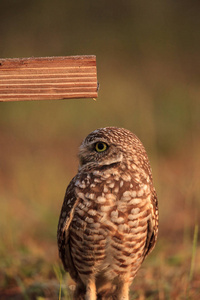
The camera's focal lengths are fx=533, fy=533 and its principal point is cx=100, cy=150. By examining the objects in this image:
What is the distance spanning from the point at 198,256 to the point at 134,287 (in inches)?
32.1

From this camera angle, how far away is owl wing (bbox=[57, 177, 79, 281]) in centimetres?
263

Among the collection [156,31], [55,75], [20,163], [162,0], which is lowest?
[20,163]

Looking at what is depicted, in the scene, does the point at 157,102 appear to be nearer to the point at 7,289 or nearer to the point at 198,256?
the point at 198,256

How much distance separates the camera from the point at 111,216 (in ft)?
8.33

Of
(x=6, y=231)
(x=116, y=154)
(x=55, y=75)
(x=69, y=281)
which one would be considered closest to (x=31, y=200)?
(x=6, y=231)

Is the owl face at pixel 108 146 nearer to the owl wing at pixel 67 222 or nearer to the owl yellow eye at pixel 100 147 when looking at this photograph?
the owl yellow eye at pixel 100 147

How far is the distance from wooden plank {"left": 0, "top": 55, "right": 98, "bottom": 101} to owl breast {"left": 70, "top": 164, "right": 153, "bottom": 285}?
650 mm

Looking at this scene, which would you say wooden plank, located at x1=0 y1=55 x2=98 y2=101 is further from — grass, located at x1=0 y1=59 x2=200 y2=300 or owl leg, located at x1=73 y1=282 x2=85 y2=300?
owl leg, located at x1=73 y1=282 x2=85 y2=300

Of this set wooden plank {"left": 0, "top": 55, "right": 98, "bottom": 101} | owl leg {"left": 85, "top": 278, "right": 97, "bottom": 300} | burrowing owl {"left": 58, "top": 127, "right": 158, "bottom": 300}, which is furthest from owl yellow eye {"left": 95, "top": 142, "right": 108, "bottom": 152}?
owl leg {"left": 85, "top": 278, "right": 97, "bottom": 300}

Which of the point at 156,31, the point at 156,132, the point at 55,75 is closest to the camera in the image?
the point at 55,75

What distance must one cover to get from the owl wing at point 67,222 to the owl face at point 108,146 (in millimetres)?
175

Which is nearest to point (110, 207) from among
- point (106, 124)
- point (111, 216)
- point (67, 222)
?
point (111, 216)

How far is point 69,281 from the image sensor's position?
12.1ft

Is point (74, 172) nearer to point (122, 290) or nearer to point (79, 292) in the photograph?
point (79, 292)
